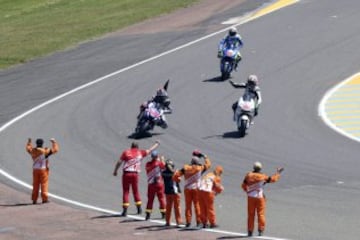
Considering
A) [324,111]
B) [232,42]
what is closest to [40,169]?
[324,111]

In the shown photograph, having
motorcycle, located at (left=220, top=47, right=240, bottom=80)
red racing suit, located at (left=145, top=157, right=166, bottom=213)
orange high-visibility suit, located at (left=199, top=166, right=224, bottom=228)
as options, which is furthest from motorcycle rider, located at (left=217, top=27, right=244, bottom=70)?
orange high-visibility suit, located at (left=199, top=166, right=224, bottom=228)

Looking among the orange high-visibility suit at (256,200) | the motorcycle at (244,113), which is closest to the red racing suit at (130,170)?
the orange high-visibility suit at (256,200)

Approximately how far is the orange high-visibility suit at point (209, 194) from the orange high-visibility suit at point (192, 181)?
5.5 inches

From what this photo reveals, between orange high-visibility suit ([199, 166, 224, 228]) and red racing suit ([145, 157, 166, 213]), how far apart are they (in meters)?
1.39

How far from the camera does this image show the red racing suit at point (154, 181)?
27516mm

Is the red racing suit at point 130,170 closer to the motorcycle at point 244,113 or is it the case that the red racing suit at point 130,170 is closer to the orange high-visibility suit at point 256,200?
the orange high-visibility suit at point 256,200

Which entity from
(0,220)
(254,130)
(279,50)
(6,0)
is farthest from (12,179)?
(6,0)

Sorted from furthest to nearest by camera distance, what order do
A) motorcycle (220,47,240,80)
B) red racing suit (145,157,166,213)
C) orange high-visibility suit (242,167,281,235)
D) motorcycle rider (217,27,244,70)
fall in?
Answer: motorcycle rider (217,27,244,70) → motorcycle (220,47,240,80) → red racing suit (145,157,166,213) → orange high-visibility suit (242,167,281,235)

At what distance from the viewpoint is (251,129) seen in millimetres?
37781

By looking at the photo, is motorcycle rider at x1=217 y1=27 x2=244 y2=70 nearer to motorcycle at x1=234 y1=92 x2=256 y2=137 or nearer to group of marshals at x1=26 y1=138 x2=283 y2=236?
motorcycle at x1=234 y1=92 x2=256 y2=137

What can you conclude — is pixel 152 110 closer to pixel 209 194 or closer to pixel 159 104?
pixel 159 104

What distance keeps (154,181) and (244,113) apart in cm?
1021

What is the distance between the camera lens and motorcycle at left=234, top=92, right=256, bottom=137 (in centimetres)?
3681

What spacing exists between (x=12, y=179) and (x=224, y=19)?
25.8 m
